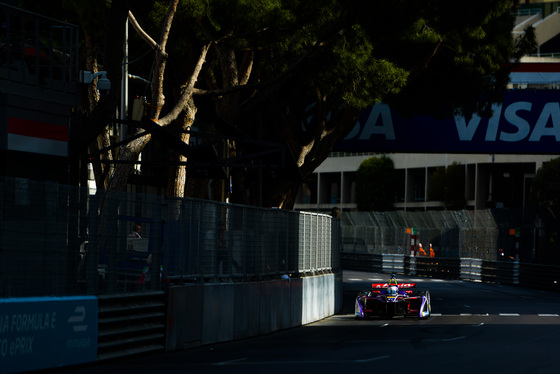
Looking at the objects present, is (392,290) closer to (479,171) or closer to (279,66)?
(279,66)

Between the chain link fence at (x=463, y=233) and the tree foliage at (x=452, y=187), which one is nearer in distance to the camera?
the chain link fence at (x=463, y=233)

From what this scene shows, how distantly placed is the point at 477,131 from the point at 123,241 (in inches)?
1253

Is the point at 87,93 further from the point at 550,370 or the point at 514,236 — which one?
the point at 514,236

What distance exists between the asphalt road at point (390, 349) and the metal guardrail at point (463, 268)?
16097mm

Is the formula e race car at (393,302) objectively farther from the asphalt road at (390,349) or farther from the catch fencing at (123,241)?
the catch fencing at (123,241)

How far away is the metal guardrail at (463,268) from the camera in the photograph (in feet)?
141

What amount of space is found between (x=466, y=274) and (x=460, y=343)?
111 ft

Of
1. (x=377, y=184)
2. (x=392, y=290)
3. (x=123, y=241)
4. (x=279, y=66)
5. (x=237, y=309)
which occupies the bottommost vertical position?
(x=237, y=309)

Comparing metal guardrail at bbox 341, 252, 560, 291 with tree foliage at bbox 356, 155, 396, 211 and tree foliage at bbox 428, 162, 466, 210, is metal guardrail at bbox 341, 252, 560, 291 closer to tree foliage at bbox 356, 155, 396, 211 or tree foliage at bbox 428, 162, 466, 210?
tree foliage at bbox 428, 162, 466, 210

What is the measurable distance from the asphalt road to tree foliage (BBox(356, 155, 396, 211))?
247 ft

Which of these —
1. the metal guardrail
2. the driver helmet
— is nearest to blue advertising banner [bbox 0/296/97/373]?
the driver helmet

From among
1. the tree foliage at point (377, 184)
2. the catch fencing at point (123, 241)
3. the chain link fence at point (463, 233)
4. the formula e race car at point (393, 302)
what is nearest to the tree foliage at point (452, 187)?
the tree foliage at point (377, 184)

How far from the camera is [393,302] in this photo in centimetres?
2469

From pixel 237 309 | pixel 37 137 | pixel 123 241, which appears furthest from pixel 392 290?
pixel 123 241
